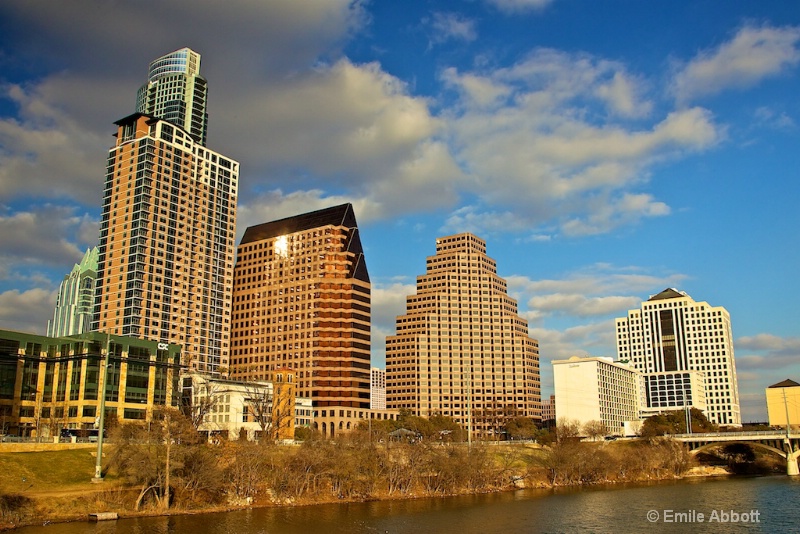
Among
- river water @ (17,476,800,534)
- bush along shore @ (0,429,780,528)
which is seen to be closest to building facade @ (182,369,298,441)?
bush along shore @ (0,429,780,528)

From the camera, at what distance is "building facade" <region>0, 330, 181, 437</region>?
488ft

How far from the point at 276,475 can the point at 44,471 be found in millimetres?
31544

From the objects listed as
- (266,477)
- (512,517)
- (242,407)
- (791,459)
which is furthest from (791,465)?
(266,477)

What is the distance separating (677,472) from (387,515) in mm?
108683

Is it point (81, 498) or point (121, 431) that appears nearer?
point (81, 498)

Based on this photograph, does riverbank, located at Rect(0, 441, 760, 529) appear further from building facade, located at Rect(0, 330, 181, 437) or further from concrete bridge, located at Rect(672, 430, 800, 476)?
building facade, located at Rect(0, 330, 181, 437)

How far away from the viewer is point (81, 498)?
84875 mm

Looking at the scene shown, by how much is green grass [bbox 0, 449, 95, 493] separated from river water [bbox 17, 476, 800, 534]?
10435mm

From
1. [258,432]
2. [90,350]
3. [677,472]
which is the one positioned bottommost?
[677,472]

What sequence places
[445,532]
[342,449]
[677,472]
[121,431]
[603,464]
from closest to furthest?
[445,532]
[121,431]
[342,449]
[603,464]
[677,472]

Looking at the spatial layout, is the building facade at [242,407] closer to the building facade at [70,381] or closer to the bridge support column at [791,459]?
the building facade at [70,381]

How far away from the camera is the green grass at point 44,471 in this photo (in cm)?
8506

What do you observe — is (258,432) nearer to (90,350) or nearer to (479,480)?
(90,350)

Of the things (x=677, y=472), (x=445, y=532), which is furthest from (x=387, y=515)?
(x=677, y=472)
